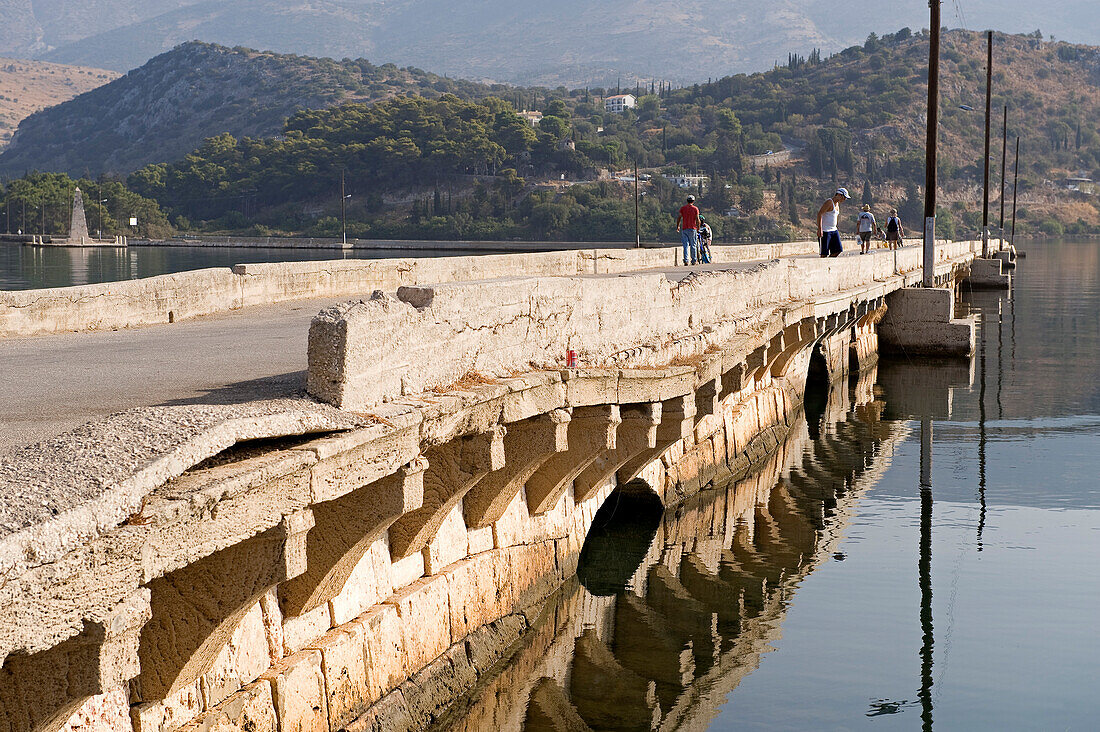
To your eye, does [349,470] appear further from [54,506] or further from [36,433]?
[54,506]

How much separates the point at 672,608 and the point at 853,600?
6.17 ft

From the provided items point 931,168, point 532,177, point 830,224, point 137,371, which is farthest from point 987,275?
point 532,177

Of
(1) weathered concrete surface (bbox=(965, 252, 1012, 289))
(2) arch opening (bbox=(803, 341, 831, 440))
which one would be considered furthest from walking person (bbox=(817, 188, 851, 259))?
(1) weathered concrete surface (bbox=(965, 252, 1012, 289))

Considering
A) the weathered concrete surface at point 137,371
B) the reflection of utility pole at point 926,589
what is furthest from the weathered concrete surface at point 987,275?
the weathered concrete surface at point 137,371

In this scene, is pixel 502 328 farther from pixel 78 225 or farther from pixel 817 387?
pixel 78 225

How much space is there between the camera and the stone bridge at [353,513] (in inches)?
171

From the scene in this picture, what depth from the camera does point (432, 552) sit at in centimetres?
852

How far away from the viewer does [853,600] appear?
12.4m

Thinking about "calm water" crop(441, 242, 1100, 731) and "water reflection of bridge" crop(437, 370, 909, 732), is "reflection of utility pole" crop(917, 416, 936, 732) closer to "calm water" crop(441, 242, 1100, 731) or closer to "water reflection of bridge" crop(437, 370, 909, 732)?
"calm water" crop(441, 242, 1100, 731)

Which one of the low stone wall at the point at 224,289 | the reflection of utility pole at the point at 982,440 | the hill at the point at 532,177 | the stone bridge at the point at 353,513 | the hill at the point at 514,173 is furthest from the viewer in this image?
the hill at the point at 514,173

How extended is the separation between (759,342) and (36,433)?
32.3ft

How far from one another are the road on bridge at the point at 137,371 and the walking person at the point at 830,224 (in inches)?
618

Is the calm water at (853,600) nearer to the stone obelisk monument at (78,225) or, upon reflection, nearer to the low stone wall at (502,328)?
the low stone wall at (502,328)

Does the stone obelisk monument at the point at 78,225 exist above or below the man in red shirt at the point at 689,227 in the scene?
above
